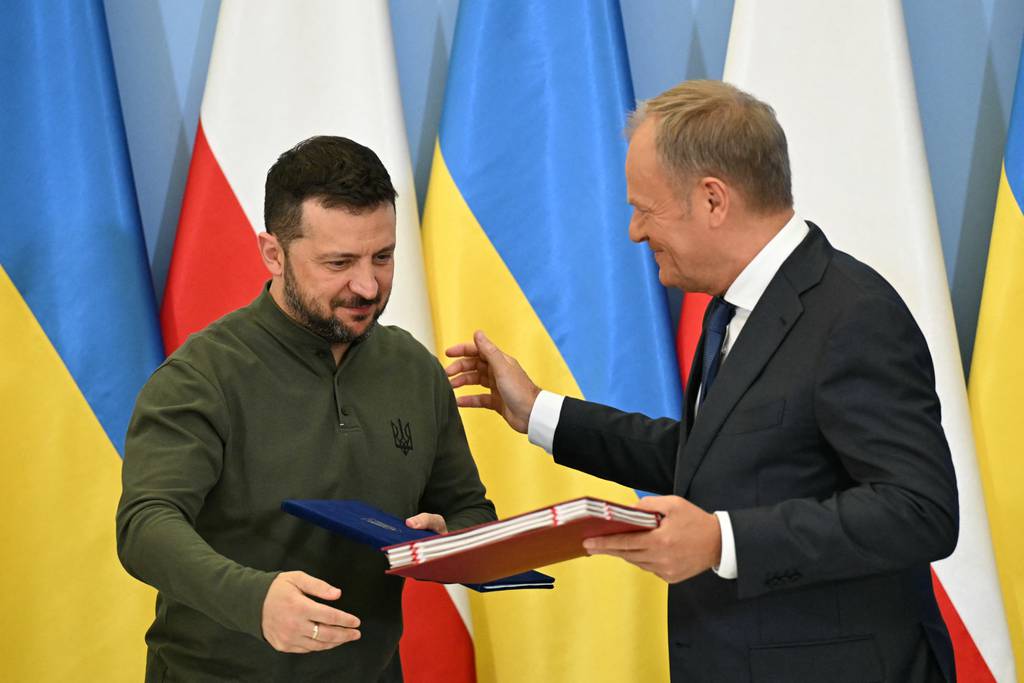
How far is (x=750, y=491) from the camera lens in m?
1.66

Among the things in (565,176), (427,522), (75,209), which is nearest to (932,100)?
(565,176)

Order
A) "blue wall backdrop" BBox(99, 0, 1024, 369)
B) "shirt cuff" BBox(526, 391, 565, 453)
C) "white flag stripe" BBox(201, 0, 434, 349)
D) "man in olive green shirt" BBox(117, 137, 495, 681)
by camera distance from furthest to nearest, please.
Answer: "blue wall backdrop" BBox(99, 0, 1024, 369)
"white flag stripe" BBox(201, 0, 434, 349)
"shirt cuff" BBox(526, 391, 565, 453)
"man in olive green shirt" BBox(117, 137, 495, 681)

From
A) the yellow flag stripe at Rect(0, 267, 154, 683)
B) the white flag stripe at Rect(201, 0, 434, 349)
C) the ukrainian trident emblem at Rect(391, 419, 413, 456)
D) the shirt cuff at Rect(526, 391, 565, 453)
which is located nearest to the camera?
the ukrainian trident emblem at Rect(391, 419, 413, 456)

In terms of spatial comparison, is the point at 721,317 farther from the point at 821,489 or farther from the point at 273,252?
the point at 273,252

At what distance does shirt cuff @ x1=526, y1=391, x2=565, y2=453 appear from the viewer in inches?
86.4

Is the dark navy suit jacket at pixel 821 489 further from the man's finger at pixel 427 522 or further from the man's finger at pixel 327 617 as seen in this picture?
the man's finger at pixel 327 617

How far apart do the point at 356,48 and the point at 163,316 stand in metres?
0.82

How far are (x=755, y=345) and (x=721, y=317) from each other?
141 millimetres

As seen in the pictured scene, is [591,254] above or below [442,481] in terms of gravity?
above

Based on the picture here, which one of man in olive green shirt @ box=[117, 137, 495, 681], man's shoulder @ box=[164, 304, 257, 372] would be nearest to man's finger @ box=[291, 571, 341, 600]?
man in olive green shirt @ box=[117, 137, 495, 681]

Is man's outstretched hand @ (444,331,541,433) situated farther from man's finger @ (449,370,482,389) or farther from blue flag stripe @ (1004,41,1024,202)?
blue flag stripe @ (1004,41,1024,202)

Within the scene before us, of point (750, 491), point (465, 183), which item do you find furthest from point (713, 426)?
point (465, 183)

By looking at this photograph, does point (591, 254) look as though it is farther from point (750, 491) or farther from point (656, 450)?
point (750, 491)

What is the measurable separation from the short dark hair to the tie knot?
560mm
